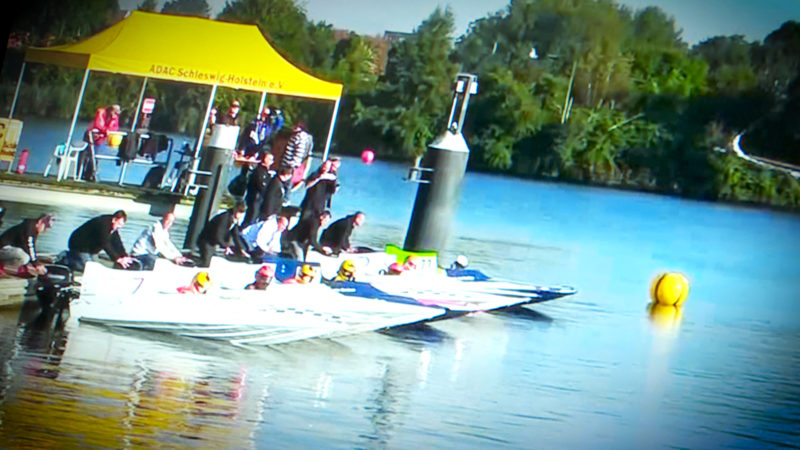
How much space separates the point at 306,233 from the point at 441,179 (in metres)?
0.55

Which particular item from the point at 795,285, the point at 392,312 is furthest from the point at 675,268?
the point at 392,312

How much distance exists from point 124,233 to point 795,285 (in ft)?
8.01

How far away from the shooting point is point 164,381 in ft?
16.5

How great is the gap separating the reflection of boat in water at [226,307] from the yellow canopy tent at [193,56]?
549 mm

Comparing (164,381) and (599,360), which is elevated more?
(599,360)

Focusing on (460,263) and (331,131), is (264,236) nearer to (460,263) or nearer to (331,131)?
(331,131)

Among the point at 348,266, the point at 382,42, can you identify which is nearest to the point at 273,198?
the point at 348,266

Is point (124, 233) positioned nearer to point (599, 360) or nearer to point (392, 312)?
point (392, 312)

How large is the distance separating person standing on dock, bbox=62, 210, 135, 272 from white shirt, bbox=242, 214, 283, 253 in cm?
43

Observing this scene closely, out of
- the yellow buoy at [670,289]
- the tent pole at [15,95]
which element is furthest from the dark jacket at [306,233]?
the yellow buoy at [670,289]

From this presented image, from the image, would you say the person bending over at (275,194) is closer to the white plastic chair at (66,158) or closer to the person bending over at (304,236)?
the person bending over at (304,236)

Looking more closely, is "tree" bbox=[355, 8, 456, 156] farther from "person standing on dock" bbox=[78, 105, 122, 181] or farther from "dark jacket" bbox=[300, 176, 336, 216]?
"person standing on dock" bbox=[78, 105, 122, 181]

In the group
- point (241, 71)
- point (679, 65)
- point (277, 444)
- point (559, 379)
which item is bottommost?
point (277, 444)

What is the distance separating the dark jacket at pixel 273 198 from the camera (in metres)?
5.27
